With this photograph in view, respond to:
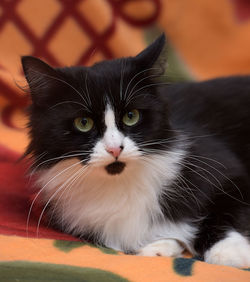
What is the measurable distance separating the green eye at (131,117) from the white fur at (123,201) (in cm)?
12

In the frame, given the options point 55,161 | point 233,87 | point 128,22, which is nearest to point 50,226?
point 55,161

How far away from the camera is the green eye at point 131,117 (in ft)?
4.14

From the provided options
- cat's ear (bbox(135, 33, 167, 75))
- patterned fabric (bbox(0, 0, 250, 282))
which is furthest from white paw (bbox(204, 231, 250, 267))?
patterned fabric (bbox(0, 0, 250, 282))

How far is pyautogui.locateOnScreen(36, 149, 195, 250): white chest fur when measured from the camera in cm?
135

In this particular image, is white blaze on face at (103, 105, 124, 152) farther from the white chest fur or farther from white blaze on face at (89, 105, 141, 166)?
the white chest fur

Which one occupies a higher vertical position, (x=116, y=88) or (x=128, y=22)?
(x=128, y=22)

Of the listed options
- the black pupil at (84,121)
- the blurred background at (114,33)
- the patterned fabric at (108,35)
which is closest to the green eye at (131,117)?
the black pupil at (84,121)

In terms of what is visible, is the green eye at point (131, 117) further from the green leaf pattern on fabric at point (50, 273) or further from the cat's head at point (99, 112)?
the green leaf pattern on fabric at point (50, 273)

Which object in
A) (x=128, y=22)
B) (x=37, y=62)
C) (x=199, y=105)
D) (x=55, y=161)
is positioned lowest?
(x=55, y=161)

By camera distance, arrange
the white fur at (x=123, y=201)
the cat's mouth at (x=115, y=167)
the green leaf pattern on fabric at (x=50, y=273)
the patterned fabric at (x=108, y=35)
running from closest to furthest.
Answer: the green leaf pattern on fabric at (x=50, y=273), the cat's mouth at (x=115, y=167), the white fur at (x=123, y=201), the patterned fabric at (x=108, y=35)

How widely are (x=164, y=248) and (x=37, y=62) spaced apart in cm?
63

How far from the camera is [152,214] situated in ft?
4.56

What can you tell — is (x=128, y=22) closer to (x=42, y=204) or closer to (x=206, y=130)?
(x=206, y=130)

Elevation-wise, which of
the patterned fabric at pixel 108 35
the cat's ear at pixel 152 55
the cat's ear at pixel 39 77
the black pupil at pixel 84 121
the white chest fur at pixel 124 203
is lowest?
the white chest fur at pixel 124 203
